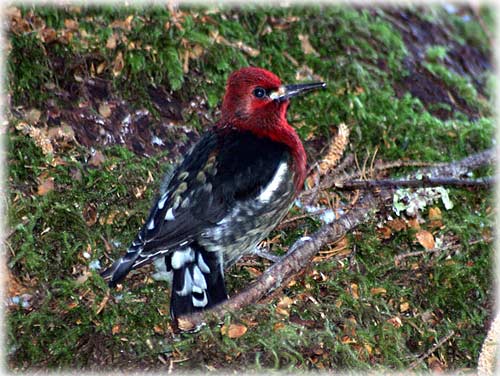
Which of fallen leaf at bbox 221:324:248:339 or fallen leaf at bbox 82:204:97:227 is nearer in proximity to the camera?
fallen leaf at bbox 221:324:248:339

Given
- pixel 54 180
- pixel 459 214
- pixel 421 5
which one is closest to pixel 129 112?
pixel 54 180

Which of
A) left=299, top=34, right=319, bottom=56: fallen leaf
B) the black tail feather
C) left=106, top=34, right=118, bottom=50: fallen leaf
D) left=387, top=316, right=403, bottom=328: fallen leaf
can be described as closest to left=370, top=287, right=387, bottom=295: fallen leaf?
left=387, top=316, right=403, bottom=328: fallen leaf

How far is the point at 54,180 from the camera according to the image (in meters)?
4.84

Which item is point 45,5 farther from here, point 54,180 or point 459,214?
point 459,214

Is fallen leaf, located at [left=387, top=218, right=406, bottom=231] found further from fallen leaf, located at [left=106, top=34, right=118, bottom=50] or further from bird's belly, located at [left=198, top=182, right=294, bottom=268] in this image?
fallen leaf, located at [left=106, top=34, right=118, bottom=50]

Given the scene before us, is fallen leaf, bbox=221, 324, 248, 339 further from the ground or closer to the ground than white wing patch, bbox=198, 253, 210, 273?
closer to the ground

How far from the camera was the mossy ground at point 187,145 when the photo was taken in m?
4.14

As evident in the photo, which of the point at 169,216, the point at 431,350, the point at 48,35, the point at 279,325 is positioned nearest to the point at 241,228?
the point at 169,216

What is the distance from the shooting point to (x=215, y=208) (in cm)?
458

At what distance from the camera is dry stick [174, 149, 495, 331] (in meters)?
4.23

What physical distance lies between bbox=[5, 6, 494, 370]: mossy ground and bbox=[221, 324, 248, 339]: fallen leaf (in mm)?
40

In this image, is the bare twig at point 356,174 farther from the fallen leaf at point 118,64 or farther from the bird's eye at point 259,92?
the fallen leaf at point 118,64

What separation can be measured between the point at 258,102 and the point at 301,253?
1.24m

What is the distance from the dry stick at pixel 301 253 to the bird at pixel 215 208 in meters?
0.08
